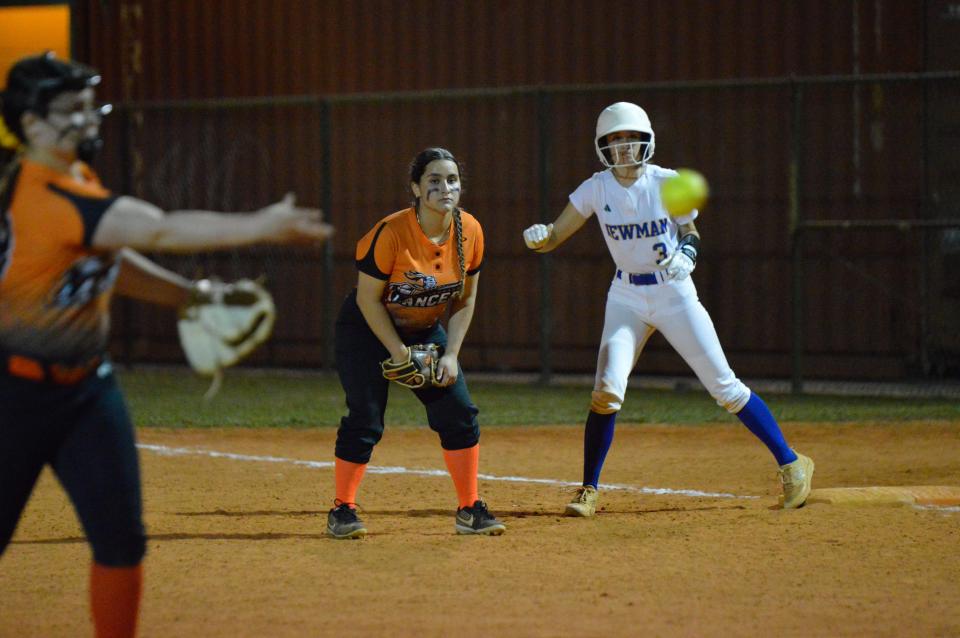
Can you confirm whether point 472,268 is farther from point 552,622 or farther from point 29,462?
point 29,462

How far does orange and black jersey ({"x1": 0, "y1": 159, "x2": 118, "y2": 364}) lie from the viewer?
13.1 ft

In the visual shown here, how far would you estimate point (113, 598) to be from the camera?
4.30 meters

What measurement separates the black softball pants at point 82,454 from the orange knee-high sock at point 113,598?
0.03 metres

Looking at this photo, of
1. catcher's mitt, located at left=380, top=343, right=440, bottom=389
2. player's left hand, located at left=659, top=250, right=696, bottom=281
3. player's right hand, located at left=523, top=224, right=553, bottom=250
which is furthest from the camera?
player's right hand, located at left=523, top=224, right=553, bottom=250

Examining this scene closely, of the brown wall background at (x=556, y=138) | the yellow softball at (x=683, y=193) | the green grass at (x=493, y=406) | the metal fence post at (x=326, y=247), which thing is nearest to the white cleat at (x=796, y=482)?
the yellow softball at (x=683, y=193)

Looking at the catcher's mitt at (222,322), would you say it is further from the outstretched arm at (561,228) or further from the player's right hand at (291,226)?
the outstretched arm at (561,228)

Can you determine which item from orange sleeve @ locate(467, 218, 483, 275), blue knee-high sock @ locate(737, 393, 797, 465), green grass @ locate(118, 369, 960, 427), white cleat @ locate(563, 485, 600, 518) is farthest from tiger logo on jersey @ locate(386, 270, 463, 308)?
green grass @ locate(118, 369, 960, 427)

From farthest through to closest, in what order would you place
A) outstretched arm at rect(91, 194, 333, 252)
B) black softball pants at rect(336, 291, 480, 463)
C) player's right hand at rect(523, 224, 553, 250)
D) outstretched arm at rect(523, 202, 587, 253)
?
outstretched arm at rect(523, 202, 587, 253), player's right hand at rect(523, 224, 553, 250), black softball pants at rect(336, 291, 480, 463), outstretched arm at rect(91, 194, 333, 252)

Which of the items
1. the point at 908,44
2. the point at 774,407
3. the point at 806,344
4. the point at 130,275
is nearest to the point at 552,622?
the point at 130,275

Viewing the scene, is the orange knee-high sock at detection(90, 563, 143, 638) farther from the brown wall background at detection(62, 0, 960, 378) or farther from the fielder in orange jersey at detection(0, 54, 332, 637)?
the brown wall background at detection(62, 0, 960, 378)

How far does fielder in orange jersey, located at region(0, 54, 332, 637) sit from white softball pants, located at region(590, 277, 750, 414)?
3490 mm

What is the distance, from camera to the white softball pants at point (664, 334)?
7391 mm

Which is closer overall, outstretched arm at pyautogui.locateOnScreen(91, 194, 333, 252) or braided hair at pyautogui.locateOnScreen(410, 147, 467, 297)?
outstretched arm at pyautogui.locateOnScreen(91, 194, 333, 252)

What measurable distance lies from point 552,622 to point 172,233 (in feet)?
7.52
